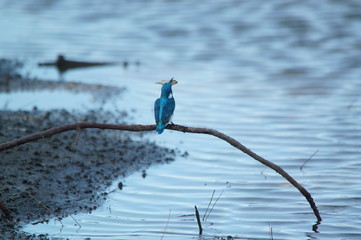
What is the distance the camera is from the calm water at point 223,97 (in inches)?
248

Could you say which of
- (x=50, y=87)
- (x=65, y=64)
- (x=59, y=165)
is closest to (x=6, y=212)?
(x=59, y=165)

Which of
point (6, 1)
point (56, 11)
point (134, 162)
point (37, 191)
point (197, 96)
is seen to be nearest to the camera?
point (37, 191)

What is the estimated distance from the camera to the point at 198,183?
7277 mm

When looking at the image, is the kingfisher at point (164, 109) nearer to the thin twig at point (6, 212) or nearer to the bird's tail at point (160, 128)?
the bird's tail at point (160, 128)

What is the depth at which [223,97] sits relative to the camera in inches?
445

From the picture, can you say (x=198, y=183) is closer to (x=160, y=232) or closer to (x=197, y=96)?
(x=160, y=232)

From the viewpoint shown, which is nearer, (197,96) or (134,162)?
(134,162)

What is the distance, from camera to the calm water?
6.29 meters

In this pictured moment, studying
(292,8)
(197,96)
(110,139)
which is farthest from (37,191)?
(292,8)

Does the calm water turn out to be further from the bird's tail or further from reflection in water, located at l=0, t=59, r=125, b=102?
the bird's tail

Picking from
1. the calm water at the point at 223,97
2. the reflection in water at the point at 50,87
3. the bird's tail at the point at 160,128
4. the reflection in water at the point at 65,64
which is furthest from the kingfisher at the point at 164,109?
the reflection in water at the point at 65,64

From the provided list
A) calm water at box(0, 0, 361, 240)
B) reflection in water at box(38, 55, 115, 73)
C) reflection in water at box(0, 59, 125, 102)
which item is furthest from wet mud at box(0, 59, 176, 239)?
reflection in water at box(38, 55, 115, 73)

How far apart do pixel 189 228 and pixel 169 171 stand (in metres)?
1.71

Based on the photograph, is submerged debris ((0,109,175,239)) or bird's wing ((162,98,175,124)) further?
submerged debris ((0,109,175,239))
